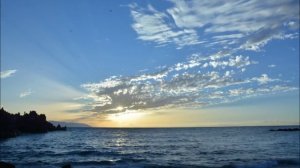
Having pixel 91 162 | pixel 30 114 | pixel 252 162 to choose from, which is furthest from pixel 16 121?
pixel 252 162

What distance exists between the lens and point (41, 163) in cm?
3909

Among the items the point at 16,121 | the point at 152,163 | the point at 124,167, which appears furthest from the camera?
the point at 16,121

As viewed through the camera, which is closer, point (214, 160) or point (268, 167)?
point (268, 167)

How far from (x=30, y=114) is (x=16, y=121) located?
255 inches

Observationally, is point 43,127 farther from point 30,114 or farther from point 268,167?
point 268,167

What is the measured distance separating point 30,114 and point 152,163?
281 ft

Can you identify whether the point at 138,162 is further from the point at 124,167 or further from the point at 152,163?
the point at 124,167

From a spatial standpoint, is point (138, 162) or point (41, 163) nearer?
point (41, 163)

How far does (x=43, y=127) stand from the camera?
406 ft

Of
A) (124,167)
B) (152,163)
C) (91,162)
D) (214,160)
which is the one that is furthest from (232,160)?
(91,162)

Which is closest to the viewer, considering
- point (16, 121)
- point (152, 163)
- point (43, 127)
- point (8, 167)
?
point (8, 167)

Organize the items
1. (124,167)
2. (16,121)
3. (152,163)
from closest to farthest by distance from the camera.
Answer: (124,167) < (152,163) < (16,121)

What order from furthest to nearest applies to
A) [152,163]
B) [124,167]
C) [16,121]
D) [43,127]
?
[43,127] → [16,121] → [152,163] → [124,167]

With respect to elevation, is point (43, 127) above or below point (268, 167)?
above
